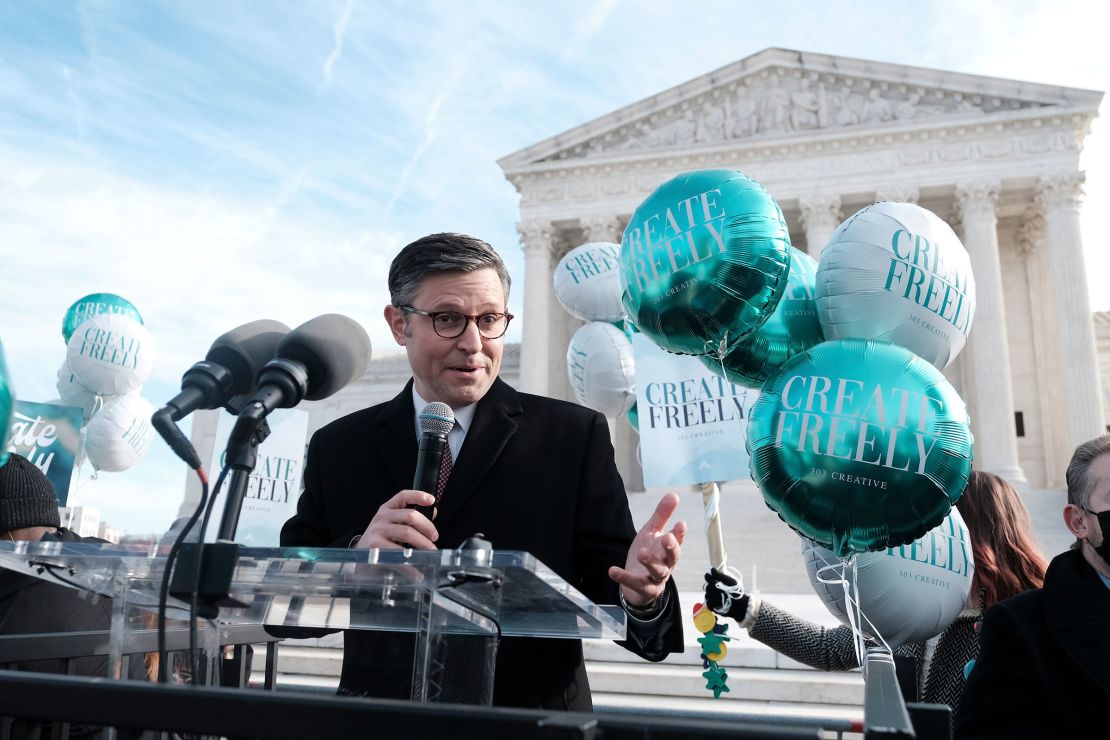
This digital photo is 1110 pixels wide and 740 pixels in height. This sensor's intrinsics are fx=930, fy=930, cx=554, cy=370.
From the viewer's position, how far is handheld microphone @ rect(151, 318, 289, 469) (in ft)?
5.71

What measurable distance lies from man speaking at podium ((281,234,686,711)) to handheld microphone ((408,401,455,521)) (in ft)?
0.96

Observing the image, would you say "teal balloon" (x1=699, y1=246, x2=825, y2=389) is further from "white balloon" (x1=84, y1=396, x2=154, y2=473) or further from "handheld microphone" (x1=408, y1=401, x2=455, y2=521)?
"white balloon" (x1=84, y1=396, x2=154, y2=473)

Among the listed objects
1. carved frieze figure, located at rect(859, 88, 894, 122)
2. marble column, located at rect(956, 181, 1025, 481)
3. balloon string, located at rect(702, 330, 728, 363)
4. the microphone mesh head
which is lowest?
the microphone mesh head

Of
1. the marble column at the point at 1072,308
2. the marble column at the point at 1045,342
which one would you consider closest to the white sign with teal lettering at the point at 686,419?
the marble column at the point at 1072,308

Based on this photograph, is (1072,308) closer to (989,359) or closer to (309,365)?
(989,359)

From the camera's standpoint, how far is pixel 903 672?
410 centimetres

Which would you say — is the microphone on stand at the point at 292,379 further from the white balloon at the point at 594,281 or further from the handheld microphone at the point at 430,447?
the white balloon at the point at 594,281

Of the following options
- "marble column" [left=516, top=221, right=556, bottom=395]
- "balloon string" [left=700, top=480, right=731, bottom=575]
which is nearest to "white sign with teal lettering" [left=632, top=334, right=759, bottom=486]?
"balloon string" [left=700, top=480, right=731, bottom=575]

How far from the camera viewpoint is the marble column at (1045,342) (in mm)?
29969

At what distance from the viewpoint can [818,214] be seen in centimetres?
3130

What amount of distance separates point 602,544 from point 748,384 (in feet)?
5.66

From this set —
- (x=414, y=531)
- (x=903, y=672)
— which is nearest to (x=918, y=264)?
(x=903, y=672)

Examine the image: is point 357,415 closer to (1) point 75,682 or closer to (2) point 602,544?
(2) point 602,544

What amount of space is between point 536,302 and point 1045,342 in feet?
58.3
